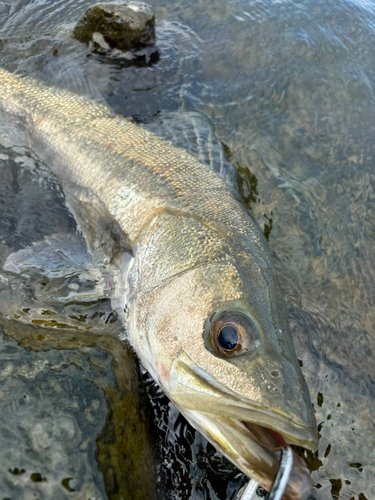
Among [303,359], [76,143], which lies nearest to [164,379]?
[303,359]

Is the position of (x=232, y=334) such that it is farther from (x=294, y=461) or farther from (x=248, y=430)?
(x=294, y=461)

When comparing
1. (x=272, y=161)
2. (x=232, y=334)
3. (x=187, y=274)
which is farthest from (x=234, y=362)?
(x=272, y=161)

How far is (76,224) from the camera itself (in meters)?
3.83

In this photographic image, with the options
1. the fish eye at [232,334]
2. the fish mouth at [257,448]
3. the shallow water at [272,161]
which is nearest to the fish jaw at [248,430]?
the fish mouth at [257,448]

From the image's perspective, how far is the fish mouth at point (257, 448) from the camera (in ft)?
5.87

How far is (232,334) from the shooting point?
2.20 meters

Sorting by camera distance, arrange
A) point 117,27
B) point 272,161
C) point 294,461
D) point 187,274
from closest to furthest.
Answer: point 294,461 → point 187,274 → point 272,161 → point 117,27

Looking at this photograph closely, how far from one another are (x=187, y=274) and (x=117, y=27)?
13.3 feet

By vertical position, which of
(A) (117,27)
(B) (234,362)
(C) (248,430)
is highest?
(A) (117,27)

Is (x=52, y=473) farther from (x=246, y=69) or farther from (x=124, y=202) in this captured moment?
(x=246, y=69)

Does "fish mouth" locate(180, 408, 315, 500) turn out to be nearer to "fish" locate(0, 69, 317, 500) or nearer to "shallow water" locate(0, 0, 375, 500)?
"fish" locate(0, 69, 317, 500)

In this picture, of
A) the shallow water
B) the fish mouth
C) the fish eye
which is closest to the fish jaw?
the fish mouth

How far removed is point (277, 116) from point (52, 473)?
14.5 feet

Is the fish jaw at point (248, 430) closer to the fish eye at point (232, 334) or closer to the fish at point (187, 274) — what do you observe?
the fish at point (187, 274)
